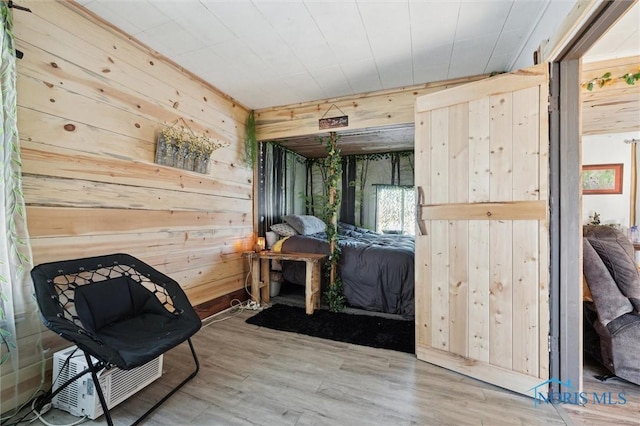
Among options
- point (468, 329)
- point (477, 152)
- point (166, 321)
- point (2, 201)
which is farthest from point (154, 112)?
point (468, 329)

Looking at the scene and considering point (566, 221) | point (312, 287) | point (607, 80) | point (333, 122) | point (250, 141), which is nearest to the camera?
point (566, 221)

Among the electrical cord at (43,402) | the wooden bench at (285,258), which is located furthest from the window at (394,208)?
the electrical cord at (43,402)

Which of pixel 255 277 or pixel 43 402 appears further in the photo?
pixel 255 277

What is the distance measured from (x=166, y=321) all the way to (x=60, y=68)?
171 cm

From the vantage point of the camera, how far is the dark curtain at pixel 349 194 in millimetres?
5660

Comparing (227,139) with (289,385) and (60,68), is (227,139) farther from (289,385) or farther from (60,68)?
(289,385)

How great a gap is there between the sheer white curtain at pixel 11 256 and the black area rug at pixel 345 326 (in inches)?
63.2

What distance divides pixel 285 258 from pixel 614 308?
2.64 m

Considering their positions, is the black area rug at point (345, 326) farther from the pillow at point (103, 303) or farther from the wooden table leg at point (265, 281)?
the pillow at point (103, 303)

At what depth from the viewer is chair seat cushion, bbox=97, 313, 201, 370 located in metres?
1.27

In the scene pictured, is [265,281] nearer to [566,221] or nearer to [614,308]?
[566,221]

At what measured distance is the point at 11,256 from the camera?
1389 mm

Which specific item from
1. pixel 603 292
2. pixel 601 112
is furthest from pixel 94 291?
pixel 601 112

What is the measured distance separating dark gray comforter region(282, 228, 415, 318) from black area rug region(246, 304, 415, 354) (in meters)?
0.21
